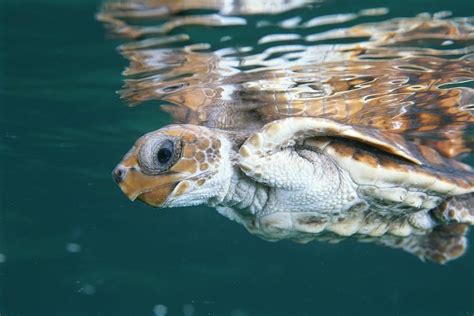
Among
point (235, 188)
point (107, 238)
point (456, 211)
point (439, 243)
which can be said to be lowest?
point (107, 238)

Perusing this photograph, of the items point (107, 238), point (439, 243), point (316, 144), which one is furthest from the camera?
point (107, 238)

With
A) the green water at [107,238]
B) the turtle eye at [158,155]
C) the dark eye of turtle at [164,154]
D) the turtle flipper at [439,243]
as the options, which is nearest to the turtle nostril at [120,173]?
the turtle eye at [158,155]

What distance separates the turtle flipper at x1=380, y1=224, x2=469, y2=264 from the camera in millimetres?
6035

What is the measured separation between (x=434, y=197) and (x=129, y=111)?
7052 millimetres

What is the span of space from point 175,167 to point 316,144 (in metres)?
1.46

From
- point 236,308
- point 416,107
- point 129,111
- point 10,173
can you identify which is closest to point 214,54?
point 416,107

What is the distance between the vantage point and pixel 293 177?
4.36 metres

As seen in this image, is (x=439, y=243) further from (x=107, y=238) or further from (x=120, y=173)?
(x=107, y=238)

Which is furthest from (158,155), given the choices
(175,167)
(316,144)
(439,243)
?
(439,243)

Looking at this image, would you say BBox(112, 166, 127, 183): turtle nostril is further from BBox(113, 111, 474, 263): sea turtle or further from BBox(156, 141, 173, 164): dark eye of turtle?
BBox(156, 141, 173, 164): dark eye of turtle

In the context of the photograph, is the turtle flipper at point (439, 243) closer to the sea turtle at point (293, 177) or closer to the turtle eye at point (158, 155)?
the sea turtle at point (293, 177)

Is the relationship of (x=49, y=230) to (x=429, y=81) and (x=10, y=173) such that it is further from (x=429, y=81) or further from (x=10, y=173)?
(x=429, y=81)

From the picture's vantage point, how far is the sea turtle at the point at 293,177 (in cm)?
414

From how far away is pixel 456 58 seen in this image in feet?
18.8
